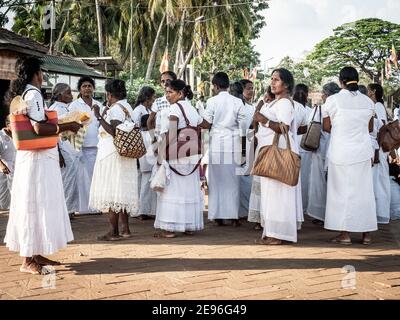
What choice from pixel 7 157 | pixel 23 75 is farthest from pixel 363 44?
pixel 23 75

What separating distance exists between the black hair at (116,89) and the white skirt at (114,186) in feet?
2.02

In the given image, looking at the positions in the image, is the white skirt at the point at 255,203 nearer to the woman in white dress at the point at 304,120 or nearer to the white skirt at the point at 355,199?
the white skirt at the point at 355,199

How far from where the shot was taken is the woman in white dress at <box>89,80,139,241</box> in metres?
5.52

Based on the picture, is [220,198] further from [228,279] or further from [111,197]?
[228,279]

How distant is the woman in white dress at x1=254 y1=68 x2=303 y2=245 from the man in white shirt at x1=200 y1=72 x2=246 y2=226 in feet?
4.04

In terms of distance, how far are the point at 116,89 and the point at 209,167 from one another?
1.84m

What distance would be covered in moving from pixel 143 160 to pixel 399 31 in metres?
37.6

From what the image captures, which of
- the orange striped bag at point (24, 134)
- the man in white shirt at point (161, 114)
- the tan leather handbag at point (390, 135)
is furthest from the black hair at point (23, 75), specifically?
the tan leather handbag at point (390, 135)

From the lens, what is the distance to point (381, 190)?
6.88 m

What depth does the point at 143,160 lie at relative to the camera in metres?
7.24

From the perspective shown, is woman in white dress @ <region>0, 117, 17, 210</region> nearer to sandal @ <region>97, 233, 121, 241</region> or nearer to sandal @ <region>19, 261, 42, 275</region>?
sandal @ <region>97, 233, 121, 241</region>

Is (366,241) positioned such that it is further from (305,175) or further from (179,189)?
(179,189)
